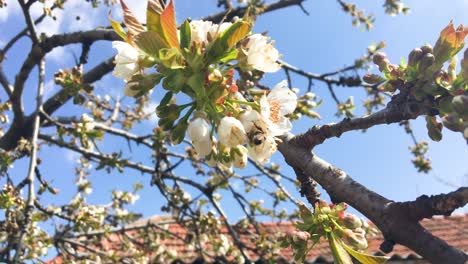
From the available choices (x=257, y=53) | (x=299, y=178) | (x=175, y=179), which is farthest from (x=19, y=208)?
(x=257, y=53)

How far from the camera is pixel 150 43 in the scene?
37.4 inches

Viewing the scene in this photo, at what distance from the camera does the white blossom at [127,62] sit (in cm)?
105

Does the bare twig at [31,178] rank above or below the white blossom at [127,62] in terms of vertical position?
above

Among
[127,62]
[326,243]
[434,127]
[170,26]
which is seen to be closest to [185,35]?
[170,26]

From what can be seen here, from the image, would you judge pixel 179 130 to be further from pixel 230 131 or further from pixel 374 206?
pixel 374 206

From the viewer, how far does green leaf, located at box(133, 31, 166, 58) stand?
0.94 meters

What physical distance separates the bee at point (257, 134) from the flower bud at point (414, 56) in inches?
18.1

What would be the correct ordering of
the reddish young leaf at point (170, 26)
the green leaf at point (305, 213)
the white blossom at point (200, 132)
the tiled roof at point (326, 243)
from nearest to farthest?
1. the reddish young leaf at point (170, 26)
2. the white blossom at point (200, 132)
3. the green leaf at point (305, 213)
4. the tiled roof at point (326, 243)

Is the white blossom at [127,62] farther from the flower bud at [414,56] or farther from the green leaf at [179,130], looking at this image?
the flower bud at [414,56]

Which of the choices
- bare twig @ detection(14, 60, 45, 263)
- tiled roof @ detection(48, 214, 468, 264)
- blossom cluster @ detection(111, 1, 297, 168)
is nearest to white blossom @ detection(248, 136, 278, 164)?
blossom cluster @ detection(111, 1, 297, 168)

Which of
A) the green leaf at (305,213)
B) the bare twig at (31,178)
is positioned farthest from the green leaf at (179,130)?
the bare twig at (31,178)

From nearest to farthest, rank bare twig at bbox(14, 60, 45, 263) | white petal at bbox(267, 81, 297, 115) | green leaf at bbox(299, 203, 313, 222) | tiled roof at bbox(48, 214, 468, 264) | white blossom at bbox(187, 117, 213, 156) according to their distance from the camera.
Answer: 1. white blossom at bbox(187, 117, 213, 156)
2. green leaf at bbox(299, 203, 313, 222)
3. white petal at bbox(267, 81, 297, 115)
4. bare twig at bbox(14, 60, 45, 263)
5. tiled roof at bbox(48, 214, 468, 264)

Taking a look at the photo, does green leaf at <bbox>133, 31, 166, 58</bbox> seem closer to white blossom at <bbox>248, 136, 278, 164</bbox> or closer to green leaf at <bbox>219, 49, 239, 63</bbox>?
green leaf at <bbox>219, 49, 239, 63</bbox>

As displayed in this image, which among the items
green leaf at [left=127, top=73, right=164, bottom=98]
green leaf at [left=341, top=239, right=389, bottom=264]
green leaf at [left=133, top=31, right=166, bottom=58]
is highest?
green leaf at [left=127, top=73, right=164, bottom=98]
